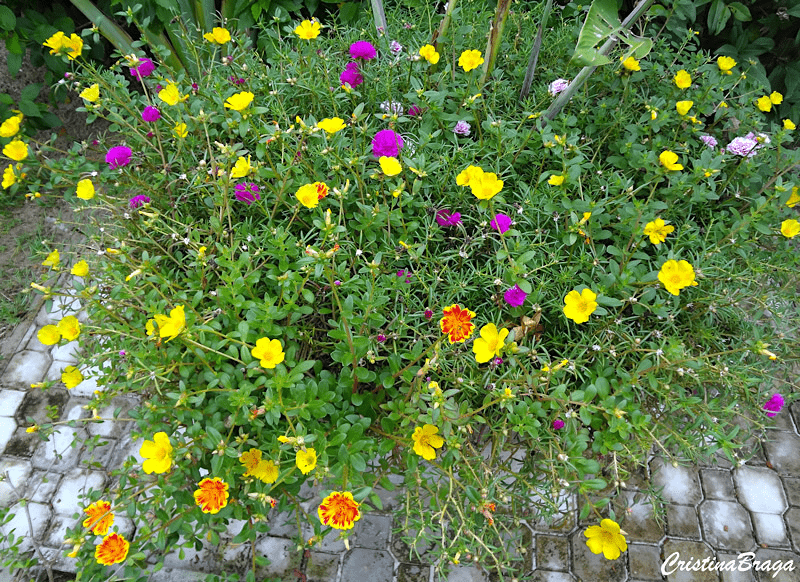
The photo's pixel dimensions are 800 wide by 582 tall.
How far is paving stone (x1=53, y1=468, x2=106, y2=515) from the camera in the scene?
2.00m

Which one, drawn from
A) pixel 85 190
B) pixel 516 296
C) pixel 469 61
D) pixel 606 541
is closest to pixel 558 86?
pixel 469 61

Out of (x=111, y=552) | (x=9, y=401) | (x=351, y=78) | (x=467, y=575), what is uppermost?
→ (x=351, y=78)

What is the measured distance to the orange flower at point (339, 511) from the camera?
1.07 m

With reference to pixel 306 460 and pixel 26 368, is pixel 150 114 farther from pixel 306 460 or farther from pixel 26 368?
pixel 26 368

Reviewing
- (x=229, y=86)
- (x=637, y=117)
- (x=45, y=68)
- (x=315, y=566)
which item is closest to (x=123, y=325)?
(x=229, y=86)

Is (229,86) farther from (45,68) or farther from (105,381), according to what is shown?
(45,68)

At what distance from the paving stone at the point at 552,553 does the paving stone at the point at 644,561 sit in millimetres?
228

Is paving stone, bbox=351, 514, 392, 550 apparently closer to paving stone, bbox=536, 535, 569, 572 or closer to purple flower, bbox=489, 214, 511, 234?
paving stone, bbox=536, 535, 569, 572

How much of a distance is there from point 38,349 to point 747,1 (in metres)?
3.67

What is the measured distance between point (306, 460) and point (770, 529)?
186 cm

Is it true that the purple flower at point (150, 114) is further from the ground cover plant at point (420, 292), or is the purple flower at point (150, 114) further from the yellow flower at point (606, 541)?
the yellow flower at point (606, 541)

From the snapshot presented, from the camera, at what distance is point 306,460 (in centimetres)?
114

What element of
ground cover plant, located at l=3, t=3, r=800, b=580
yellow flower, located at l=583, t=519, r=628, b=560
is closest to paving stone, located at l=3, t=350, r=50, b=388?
ground cover plant, located at l=3, t=3, r=800, b=580

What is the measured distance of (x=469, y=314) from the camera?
3.76ft
